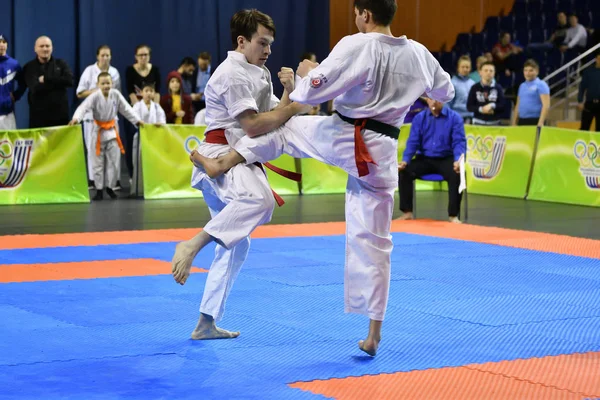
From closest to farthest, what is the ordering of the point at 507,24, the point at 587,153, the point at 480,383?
the point at 480,383, the point at 587,153, the point at 507,24

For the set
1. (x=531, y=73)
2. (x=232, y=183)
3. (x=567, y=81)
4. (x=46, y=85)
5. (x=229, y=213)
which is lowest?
(x=229, y=213)

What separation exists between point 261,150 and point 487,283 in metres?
2.43

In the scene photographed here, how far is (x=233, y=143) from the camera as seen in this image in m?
4.25

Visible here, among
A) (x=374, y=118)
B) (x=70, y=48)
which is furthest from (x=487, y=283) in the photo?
(x=70, y=48)

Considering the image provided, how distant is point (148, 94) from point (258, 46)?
777cm

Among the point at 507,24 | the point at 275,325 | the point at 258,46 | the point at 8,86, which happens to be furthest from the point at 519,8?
the point at 258,46

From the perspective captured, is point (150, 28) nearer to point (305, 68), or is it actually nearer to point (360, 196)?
point (305, 68)

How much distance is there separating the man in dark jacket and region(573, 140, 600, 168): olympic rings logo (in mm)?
6229

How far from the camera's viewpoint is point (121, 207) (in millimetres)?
10375

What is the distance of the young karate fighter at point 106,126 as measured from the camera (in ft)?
36.6

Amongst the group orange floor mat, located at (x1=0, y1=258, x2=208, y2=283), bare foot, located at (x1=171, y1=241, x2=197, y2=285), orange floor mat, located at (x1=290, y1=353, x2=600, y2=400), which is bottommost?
orange floor mat, located at (x1=0, y1=258, x2=208, y2=283)

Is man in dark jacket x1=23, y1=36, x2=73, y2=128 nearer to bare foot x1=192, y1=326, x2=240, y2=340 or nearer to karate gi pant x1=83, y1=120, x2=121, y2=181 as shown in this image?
karate gi pant x1=83, y1=120, x2=121, y2=181

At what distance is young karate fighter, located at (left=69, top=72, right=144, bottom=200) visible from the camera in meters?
11.2

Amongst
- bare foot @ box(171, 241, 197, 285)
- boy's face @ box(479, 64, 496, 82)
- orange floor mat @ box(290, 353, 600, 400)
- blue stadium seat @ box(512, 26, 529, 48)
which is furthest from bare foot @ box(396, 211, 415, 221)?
blue stadium seat @ box(512, 26, 529, 48)
